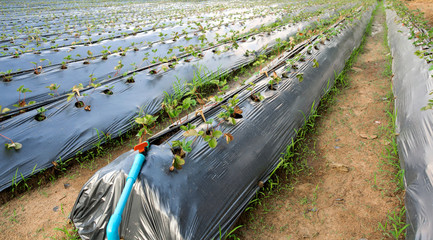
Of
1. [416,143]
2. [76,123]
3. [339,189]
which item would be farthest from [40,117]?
[416,143]

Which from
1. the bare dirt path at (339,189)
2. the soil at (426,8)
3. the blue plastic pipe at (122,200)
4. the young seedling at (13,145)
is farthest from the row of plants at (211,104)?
the soil at (426,8)

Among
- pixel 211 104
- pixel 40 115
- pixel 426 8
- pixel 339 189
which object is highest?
pixel 426 8

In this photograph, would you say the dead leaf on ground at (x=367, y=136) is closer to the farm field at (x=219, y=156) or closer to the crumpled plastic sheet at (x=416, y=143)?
the farm field at (x=219, y=156)

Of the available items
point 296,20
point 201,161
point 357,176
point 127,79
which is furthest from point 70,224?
point 296,20

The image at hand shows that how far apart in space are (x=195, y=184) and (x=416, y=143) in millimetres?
1799

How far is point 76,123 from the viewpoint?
8.05ft

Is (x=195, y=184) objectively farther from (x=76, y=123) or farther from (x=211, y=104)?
(x=76, y=123)

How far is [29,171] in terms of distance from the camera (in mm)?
2094

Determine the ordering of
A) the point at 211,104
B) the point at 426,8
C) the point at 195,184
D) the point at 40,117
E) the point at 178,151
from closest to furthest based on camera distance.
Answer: the point at 195,184
the point at 178,151
the point at 211,104
the point at 40,117
the point at 426,8

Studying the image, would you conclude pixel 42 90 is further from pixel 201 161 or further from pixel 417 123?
pixel 417 123

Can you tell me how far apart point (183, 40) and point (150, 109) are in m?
3.08

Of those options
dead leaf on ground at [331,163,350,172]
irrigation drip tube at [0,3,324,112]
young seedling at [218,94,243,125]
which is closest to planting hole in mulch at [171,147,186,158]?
young seedling at [218,94,243,125]

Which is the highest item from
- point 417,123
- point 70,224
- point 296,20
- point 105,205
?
point 296,20

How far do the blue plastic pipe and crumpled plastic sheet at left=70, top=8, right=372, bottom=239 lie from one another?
1.8 inches
